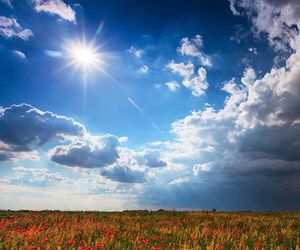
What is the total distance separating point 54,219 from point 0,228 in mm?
5789

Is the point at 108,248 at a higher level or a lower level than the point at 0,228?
lower

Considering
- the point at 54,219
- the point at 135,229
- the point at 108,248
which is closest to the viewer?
the point at 108,248

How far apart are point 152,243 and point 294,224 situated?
12355 millimetres

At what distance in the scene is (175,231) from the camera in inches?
745

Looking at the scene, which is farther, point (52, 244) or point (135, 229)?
point (135, 229)

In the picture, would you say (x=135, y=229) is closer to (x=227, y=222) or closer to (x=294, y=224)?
(x=227, y=222)

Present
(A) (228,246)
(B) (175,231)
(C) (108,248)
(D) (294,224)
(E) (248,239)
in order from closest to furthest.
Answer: (C) (108,248)
(A) (228,246)
(E) (248,239)
(B) (175,231)
(D) (294,224)

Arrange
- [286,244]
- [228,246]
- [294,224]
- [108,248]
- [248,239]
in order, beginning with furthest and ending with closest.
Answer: [294,224] < [248,239] < [286,244] < [228,246] < [108,248]

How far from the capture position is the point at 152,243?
623 inches

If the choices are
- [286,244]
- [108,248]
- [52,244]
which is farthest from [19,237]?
[286,244]

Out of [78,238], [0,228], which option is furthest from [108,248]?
[0,228]

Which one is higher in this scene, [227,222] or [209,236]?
[227,222]

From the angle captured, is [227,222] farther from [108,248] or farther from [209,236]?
[108,248]

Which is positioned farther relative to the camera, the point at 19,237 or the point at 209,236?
the point at 209,236
